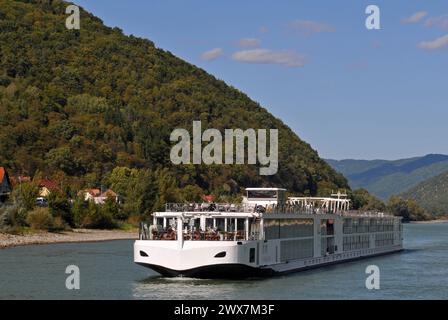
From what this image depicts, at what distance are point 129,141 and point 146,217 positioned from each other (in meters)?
Answer: 54.6

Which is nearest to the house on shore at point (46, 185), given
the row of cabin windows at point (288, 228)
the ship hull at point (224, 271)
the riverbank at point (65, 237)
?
the riverbank at point (65, 237)

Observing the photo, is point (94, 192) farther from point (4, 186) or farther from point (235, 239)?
point (235, 239)

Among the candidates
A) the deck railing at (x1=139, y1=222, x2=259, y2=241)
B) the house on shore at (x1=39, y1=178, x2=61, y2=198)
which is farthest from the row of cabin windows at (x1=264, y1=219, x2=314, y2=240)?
the house on shore at (x1=39, y1=178, x2=61, y2=198)

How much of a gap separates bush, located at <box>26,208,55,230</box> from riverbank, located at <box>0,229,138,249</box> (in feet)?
6.01

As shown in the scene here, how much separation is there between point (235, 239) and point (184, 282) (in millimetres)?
4357

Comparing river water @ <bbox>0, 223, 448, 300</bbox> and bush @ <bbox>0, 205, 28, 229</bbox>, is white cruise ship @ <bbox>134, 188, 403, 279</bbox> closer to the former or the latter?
river water @ <bbox>0, 223, 448, 300</bbox>

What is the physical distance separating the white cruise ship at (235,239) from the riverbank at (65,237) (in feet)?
110

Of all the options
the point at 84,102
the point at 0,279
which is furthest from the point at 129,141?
the point at 0,279

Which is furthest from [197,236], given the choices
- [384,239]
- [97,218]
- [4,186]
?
[4,186]

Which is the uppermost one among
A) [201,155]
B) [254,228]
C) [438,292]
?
[201,155]

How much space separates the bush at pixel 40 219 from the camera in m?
110

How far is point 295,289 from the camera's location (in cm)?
5594

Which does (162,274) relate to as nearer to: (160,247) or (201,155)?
(160,247)

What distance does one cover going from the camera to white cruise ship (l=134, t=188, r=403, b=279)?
55.8m
